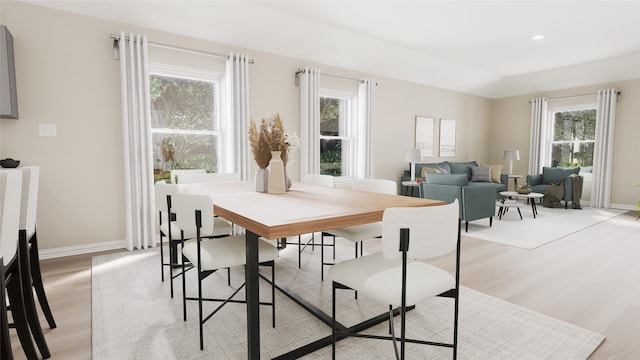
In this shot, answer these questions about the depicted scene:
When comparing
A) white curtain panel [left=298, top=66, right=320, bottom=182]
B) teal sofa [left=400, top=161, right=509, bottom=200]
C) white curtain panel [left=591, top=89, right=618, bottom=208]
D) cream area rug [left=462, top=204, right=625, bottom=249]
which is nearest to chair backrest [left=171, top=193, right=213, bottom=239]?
white curtain panel [left=298, top=66, right=320, bottom=182]

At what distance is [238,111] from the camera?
14.6 feet

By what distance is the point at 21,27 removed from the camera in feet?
10.7

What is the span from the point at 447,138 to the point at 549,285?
542 cm

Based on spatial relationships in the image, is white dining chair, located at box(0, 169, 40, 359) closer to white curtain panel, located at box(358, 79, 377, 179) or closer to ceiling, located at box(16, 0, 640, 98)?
ceiling, located at box(16, 0, 640, 98)

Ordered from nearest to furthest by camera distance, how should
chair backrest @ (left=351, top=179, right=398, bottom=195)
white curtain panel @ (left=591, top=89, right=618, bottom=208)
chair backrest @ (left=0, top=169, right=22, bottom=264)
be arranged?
chair backrest @ (left=0, top=169, right=22, bottom=264) < chair backrest @ (left=351, top=179, right=398, bottom=195) < white curtain panel @ (left=591, top=89, right=618, bottom=208)

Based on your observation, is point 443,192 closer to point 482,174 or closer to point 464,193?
point 464,193

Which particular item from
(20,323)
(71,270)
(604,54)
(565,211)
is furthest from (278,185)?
(604,54)

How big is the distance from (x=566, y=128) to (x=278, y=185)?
26.3 ft

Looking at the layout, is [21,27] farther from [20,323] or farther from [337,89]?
[337,89]

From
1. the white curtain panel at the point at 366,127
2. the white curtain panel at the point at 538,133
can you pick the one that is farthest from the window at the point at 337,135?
the white curtain panel at the point at 538,133

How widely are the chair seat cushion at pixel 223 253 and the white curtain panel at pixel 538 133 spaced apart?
26.1ft

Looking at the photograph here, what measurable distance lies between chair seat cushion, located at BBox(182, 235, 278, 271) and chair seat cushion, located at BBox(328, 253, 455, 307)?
471mm

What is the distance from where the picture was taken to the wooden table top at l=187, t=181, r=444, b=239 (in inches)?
56.8

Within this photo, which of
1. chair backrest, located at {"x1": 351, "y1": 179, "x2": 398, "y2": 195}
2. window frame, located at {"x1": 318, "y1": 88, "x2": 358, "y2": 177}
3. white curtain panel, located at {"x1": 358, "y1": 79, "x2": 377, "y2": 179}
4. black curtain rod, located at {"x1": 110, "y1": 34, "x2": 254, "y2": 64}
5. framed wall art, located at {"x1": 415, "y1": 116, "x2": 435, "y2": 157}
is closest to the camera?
chair backrest, located at {"x1": 351, "y1": 179, "x2": 398, "y2": 195}
